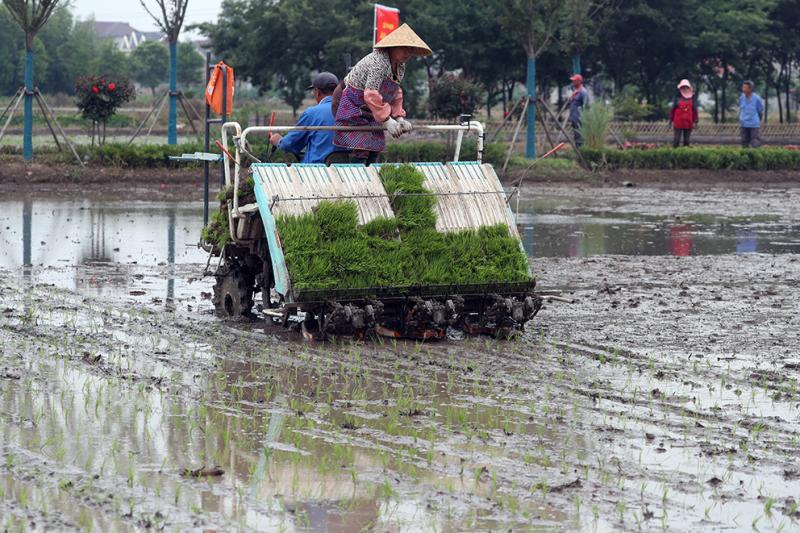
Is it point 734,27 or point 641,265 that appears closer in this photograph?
point 641,265

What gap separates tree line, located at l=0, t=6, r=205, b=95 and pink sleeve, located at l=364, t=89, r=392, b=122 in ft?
192

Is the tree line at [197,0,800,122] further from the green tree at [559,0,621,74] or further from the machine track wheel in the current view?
the machine track wheel

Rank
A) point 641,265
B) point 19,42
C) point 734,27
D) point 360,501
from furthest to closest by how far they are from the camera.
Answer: point 19,42
point 734,27
point 641,265
point 360,501

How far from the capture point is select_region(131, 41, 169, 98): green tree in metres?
95.8

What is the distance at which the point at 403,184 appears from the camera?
10445mm

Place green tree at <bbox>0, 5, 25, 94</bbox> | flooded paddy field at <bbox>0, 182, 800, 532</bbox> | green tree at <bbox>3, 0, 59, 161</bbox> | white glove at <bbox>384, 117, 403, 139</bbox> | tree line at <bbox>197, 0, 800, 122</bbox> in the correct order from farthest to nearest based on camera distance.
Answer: green tree at <bbox>0, 5, 25, 94</bbox>, tree line at <bbox>197, 0, 800, 122</bbox>, green tree at <bbox>3, 0, 59, 161</bbox>, white glove at <bbox>384, 117, 403, 139</bbox>, flooded paddy field at <bbox>0, 182, 800, 532</bbox>

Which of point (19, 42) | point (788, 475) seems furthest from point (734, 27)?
point (19, 42)

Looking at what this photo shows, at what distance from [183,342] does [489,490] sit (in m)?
4.09

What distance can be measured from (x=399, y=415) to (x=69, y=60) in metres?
76.5

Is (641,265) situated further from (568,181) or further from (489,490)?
(568,181)

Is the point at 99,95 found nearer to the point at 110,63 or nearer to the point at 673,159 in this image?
the point at 673,159

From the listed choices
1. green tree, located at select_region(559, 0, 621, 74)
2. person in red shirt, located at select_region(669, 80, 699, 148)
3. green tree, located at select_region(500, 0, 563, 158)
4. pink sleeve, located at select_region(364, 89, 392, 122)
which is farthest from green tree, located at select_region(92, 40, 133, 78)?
pink sleeve, located at select_region(364, 89, 392, 122)

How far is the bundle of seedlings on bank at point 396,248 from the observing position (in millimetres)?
9844

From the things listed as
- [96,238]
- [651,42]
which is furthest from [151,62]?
[96,238]
